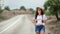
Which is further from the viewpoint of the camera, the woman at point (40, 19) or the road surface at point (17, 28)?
the road surface at point (17, 28)

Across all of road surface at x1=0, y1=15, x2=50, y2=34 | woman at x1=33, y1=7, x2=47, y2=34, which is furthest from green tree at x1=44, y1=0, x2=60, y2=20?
woman at x1=33, y1=7, x2=47, y2=34

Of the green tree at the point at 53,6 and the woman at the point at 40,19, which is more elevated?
the woman at the point at 40,19

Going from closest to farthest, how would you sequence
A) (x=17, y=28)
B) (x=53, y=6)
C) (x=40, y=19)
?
(x=40, y=19) < (x=17, y=28) < (x=53, y=6)

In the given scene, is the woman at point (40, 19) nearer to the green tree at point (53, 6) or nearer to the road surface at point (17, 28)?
the road surface at point (17, 28)

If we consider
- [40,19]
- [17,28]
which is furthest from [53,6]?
[40,19]

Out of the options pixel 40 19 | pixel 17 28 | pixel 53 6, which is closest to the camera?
pixel 40 19

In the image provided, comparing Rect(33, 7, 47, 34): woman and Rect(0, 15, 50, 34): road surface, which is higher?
Rect(33, 7, 47, 34): woman

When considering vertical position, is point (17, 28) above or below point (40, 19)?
below

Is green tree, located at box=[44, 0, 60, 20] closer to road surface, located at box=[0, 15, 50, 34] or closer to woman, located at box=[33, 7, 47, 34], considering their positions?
road surface, located at box=[0, 15, 50, 34]

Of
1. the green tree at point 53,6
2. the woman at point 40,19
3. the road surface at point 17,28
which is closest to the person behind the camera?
the woman at point 40,19

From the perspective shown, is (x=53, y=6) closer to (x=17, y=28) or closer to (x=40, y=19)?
(x=17, y=28)

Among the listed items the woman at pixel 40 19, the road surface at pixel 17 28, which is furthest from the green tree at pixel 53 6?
the woman at pixel 40 19

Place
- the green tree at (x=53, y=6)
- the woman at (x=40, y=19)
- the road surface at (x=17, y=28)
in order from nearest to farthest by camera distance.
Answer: the woman at (x=40, y=19) < the road surface at (x=17, y=28) < the green tree at (x=53, y=6)

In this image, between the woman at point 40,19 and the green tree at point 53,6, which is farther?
the green tree at point 53,6
